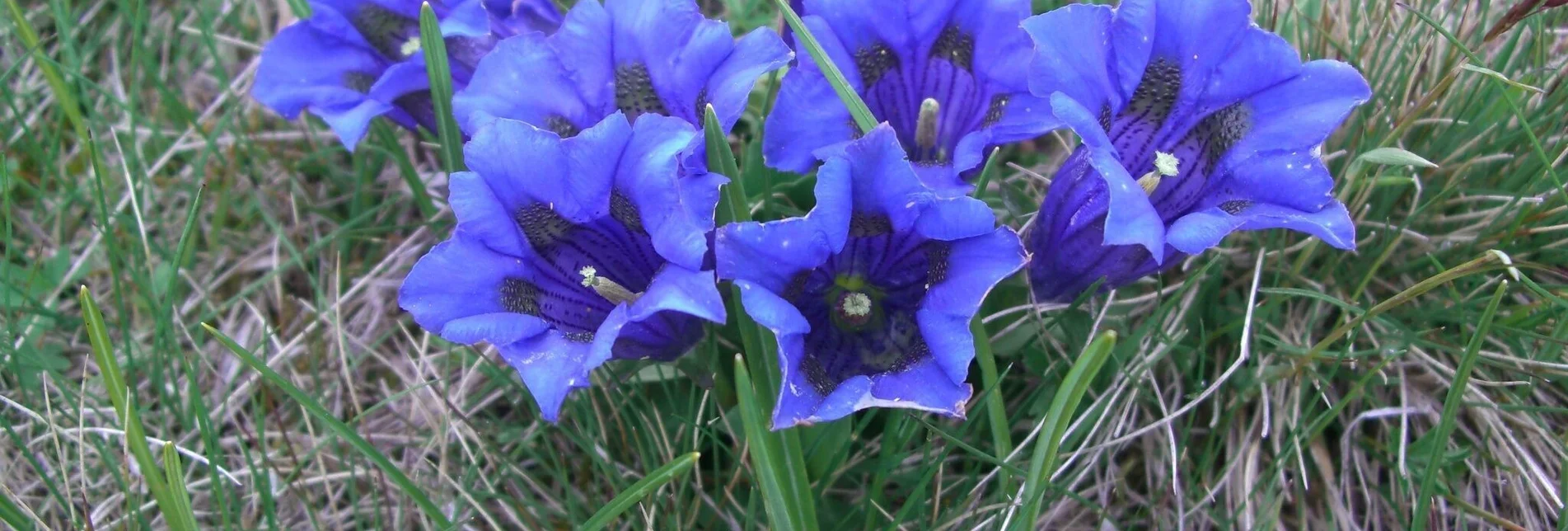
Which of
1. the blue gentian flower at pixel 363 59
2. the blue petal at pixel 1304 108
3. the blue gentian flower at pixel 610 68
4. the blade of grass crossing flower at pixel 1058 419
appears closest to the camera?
the blade of grass crossing flower at pixel 1058 419

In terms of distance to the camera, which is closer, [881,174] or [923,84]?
[881,174]

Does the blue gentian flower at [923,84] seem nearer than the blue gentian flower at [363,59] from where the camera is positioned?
Yes

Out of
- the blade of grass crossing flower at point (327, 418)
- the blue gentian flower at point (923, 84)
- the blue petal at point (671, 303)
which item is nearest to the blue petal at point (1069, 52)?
the blue gentian flower at point (923, 84)

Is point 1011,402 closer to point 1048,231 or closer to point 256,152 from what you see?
point 1048,231

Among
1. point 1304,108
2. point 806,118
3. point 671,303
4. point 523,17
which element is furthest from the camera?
point 523,17

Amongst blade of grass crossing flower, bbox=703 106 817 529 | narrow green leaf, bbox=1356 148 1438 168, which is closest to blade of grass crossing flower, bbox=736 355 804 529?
blade of grass crossing flower, bbox=703 106 817 529

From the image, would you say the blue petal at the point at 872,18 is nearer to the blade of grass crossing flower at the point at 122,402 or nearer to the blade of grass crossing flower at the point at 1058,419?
the blade of grass crossing flower at the point at 1058,419

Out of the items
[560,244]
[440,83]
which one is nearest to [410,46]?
[440,83]

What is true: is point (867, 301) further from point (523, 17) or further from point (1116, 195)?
point (523, 17)
